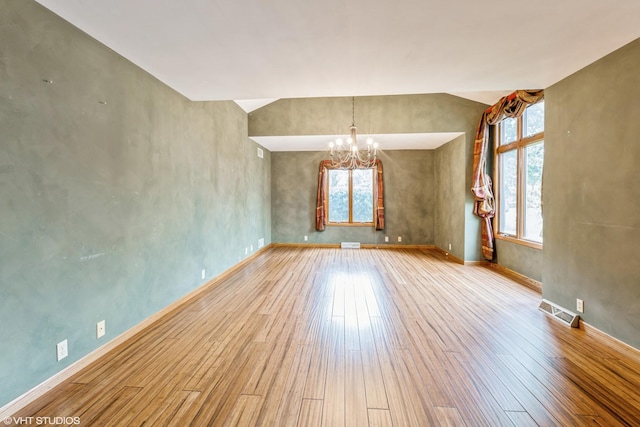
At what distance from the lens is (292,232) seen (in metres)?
7.43

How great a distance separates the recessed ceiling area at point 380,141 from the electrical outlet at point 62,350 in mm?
4651

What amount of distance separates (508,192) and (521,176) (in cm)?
48

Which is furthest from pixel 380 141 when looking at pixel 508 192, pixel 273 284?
pixel 273 284

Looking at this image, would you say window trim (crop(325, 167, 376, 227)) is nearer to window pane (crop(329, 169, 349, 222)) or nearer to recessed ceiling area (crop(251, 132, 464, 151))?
window pane (crop(329, 169, 349, 222))

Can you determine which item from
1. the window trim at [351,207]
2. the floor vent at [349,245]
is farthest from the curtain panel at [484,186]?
the floor vent at [349,245]

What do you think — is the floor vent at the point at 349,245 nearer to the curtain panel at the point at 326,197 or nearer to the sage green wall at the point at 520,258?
the curtain panel at the point at 326,197

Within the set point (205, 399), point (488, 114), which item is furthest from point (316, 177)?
point (205, 399)

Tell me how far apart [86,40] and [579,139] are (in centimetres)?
446

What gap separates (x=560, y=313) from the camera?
2.81 metres

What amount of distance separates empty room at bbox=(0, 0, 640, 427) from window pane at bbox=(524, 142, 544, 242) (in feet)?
0.21

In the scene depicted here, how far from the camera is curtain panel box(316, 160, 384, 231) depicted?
23.2ft

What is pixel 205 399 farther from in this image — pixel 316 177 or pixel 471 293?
pixel 316 177

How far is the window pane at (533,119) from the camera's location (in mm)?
3979

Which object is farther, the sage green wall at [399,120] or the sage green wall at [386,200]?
the sage green wall at [386,200]
